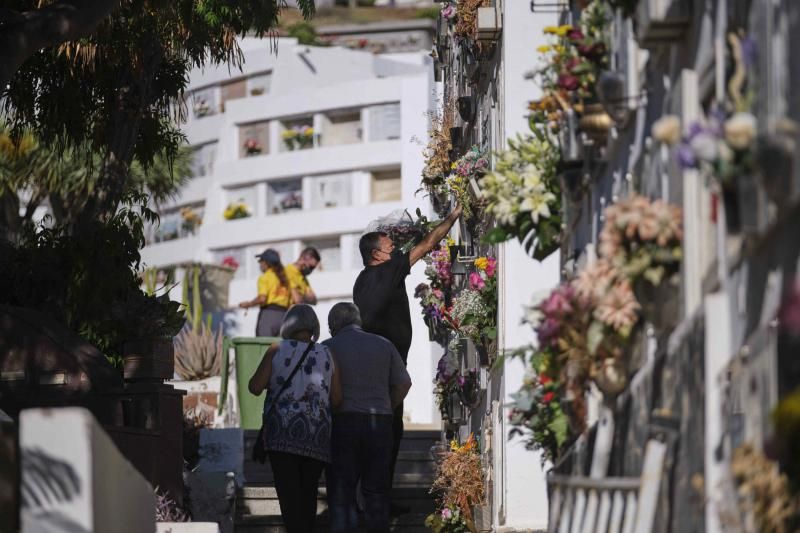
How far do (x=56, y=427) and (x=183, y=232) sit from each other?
41.5m

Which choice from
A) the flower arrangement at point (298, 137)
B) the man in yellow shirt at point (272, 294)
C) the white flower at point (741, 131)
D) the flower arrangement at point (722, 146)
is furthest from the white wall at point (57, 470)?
the flower arrangement at point (298, 137)

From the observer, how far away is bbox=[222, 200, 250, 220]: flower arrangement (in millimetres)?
44875

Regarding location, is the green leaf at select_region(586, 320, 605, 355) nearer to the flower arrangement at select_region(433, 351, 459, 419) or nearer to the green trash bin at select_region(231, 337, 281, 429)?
the flower arrangement at select_region(433, 351, 459, 419)

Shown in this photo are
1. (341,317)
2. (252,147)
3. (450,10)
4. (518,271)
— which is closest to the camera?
(518,271)


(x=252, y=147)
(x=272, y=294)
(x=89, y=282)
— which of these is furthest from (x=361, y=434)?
(x=252, y=147)

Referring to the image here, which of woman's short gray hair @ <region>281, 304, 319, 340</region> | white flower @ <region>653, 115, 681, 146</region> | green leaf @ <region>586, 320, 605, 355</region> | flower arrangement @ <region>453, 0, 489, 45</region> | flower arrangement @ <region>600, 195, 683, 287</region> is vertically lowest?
green leaf @ <region>586, 320, 605, 355</region>

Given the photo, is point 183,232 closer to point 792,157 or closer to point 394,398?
point 394,398

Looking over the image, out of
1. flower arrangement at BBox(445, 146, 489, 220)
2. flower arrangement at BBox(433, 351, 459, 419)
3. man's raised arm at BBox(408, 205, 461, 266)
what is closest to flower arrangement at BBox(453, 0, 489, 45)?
flower arrangement at BBox(445, 146, 489, 220)

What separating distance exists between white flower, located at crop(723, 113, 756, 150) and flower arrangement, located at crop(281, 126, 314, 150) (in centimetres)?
3831

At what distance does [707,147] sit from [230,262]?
3689 centimetres

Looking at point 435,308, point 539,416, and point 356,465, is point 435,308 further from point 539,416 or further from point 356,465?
point 539,416

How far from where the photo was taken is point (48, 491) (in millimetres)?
7172

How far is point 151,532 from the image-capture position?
9.72 meters

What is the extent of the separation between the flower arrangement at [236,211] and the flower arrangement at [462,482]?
3119 centimetres
